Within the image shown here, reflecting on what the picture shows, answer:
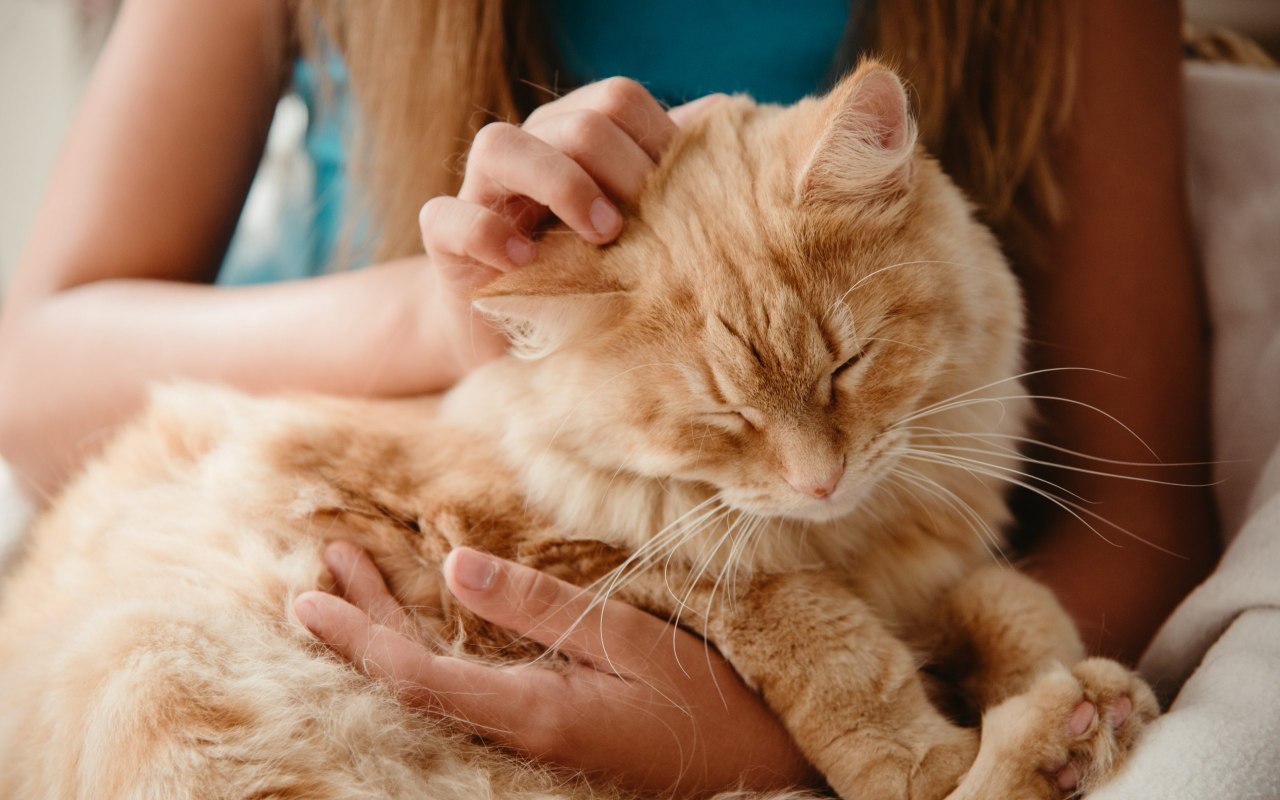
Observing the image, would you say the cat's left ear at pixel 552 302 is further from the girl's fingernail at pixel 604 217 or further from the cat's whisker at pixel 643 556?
the cat's whisker at pixel 643 556

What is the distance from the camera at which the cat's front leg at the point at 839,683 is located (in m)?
0.88

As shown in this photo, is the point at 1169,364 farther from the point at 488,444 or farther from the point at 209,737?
the point at 209,737

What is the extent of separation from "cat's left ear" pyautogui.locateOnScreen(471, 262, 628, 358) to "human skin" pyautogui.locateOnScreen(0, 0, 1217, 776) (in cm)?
37

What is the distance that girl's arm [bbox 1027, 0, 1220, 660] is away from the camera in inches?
53.3

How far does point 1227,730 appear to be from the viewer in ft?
2.66

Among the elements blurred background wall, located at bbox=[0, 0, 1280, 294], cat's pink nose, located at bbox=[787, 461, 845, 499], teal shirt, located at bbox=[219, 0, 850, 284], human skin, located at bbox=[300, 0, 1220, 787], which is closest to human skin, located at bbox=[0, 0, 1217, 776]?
human skin, located at bbox=[300, 0, 1220, 787]

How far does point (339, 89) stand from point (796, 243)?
3.29 ft

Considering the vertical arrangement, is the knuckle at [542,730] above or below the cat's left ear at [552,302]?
below

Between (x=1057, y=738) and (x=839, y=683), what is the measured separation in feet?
0.68

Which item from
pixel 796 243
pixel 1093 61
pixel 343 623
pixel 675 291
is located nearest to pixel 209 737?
pixel 343 623

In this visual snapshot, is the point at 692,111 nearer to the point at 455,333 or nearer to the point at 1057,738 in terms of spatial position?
→ the point at 455,333

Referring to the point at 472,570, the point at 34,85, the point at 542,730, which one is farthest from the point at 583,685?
the point at 34,85

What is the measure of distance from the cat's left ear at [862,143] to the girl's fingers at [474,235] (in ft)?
0.98

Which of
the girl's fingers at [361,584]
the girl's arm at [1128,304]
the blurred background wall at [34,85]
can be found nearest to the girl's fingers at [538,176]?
the girl's fingers at [361,584]
